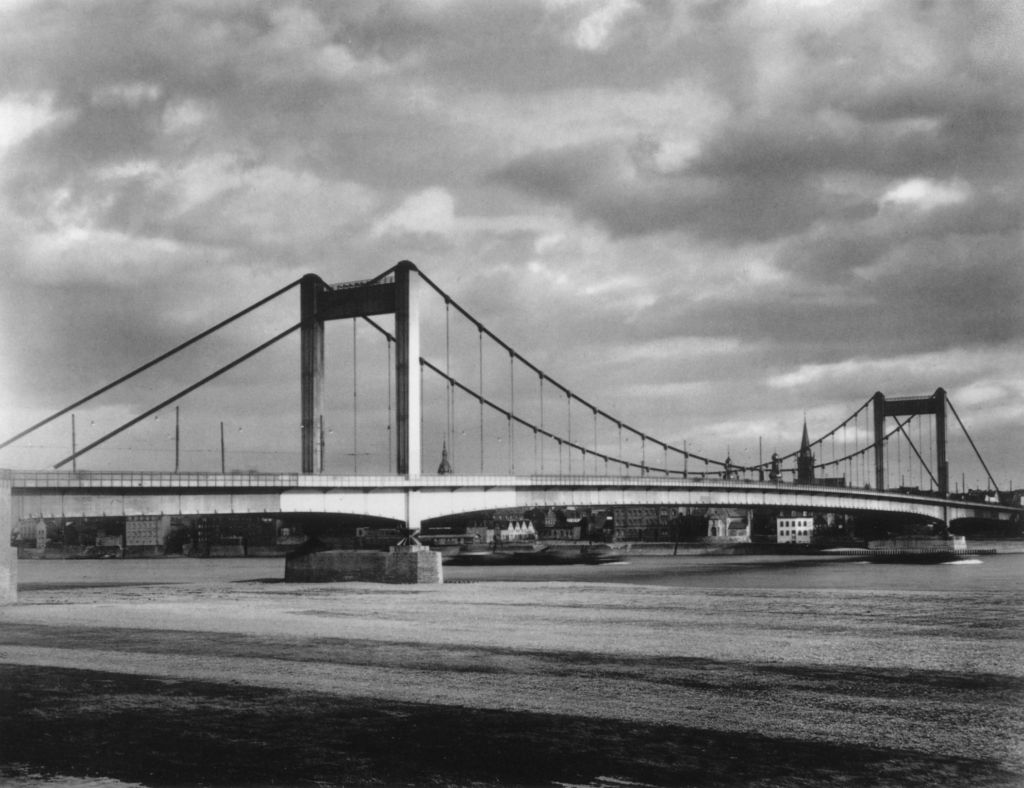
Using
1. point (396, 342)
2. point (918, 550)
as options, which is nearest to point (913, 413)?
point (918, 550)

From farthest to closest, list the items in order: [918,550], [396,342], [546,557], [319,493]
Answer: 1. [918,550]
2. [546,557]
3. [396,342]
4. [319,493]

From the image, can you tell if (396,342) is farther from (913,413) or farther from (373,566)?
(913,413)

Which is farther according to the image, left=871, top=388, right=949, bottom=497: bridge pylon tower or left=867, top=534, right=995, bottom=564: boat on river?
left=871, top=388, right=949, bottom=497: bridge pylon tower

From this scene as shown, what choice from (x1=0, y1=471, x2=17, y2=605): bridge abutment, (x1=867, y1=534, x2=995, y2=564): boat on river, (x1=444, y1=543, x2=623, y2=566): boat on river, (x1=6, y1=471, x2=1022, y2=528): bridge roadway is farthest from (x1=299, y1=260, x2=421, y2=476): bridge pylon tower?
(x1=867, y1=534, x2=995, y2=564): boat on river

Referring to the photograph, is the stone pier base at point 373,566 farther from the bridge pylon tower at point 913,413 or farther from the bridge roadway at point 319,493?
the bridge pylon tower at point 913,413

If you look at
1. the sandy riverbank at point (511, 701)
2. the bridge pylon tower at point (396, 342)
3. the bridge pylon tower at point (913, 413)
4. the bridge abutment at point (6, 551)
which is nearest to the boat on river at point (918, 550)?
the bridge pylon tower at point (913, 413)

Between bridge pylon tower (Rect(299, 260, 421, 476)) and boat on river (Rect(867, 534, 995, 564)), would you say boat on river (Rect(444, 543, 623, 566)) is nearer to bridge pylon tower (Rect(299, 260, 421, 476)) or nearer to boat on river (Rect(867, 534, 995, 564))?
boat on river (Rect(867, 534, 995, 564))
